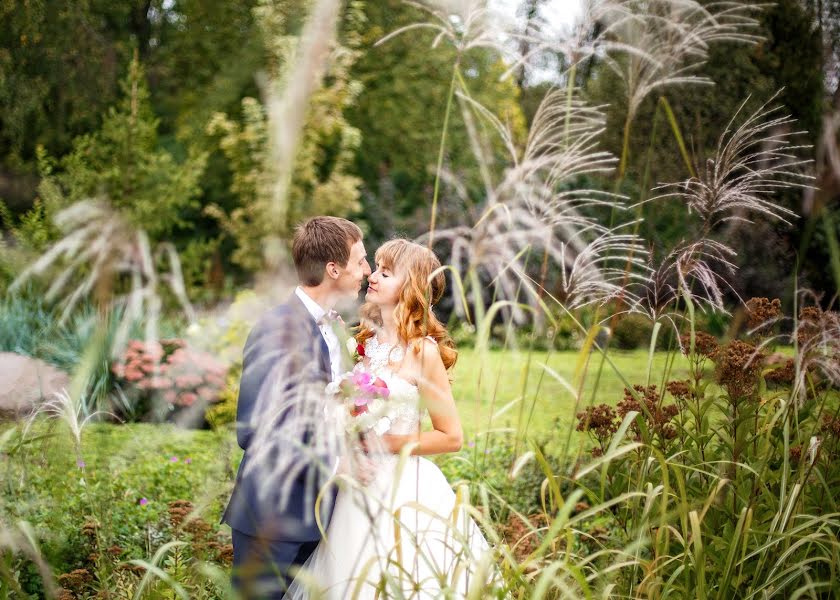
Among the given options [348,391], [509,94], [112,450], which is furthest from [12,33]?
[509,94]

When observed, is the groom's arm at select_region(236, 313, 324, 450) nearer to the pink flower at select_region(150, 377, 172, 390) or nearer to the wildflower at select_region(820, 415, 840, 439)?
the wildflower at select_region(820, 415, 840, 439)

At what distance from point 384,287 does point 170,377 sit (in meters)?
3.91

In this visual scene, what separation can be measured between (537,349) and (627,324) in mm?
1295

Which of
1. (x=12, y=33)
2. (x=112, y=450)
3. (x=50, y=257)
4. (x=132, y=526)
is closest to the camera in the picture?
(x=50, y=257)

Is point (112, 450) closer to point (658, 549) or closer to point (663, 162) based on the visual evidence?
point (658, 549)

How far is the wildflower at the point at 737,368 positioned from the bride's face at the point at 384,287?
112 cm

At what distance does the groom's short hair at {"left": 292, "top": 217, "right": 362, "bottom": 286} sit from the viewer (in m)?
2.64

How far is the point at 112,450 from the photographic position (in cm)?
488

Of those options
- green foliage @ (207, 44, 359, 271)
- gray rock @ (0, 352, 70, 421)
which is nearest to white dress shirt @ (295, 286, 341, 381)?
gray rock @ (0, 352, 70, 421)

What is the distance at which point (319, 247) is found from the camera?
265cm

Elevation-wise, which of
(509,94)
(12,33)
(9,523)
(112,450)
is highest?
(509,94)

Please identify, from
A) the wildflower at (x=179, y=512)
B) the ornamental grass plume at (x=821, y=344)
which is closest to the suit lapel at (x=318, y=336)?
the wildflower at (x=179, y=512)

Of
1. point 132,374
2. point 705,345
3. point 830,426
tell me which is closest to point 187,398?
point 132,374

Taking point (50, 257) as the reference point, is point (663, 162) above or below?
above
